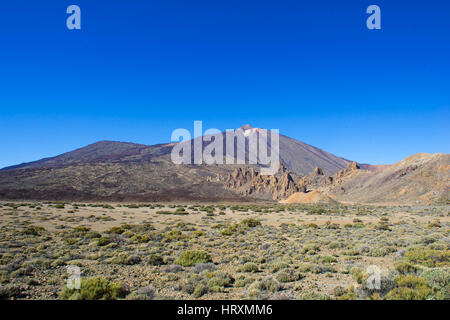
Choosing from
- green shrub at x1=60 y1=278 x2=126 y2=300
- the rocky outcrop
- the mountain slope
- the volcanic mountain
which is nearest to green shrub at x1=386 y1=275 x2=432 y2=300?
green shrub at x1=60 y1=278 x2=126 y2=300

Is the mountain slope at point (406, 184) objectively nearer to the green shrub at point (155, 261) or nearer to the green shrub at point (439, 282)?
the green shrub at point (439, 282)

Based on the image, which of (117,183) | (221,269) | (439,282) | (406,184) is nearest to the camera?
(439,282)

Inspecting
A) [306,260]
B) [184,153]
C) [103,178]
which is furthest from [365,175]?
[184,153]

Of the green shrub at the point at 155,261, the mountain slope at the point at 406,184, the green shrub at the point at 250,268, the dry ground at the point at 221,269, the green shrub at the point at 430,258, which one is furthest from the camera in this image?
the mountain slope at the point at 406,184

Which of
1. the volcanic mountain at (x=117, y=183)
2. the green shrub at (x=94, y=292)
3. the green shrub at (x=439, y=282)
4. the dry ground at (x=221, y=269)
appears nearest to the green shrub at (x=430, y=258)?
the dry ground at (x=221, y=269)

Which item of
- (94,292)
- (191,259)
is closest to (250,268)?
(191,259)

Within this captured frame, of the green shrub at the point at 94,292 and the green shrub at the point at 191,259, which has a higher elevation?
the green shrub at the point at 94,292

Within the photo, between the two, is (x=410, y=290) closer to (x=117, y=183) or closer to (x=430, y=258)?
(x=430, y=258)

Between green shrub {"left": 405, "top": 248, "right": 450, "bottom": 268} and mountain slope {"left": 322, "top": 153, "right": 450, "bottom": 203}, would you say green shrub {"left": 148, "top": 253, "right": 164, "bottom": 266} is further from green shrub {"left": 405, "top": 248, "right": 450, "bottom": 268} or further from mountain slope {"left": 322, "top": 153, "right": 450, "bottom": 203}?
mountain slope {"left": 322, "top": 153, "right": 450, "bottom": 203}

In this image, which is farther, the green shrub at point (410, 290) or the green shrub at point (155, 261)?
the green shrub at point (155, 261)

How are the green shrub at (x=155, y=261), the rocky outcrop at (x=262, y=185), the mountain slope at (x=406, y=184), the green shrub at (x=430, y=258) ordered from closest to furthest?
the green shrub at (x=430, y=258)
the green shrub at (x=155, y=261)
the mountain slope at (x=406, y=184)
the rocky outcrop at (x=262, y=185)

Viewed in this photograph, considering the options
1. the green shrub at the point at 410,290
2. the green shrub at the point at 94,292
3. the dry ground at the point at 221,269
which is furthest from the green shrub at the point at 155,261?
the green shrub at the point at 410,290
